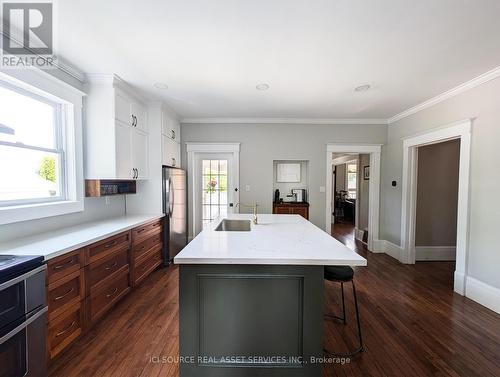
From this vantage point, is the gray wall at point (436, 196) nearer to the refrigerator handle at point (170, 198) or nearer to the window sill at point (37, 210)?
the refrigerator handle at point (170, 198)

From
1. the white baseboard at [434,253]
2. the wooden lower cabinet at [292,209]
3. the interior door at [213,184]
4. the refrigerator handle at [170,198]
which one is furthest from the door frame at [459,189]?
the refrigerator handle at [170,198]

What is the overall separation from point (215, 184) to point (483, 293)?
4.02 m

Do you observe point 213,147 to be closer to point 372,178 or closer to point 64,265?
point 64,265

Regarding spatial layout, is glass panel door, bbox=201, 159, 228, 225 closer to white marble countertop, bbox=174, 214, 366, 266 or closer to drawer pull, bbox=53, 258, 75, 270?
white marble countertop, bbox=174, 214, 366, 266

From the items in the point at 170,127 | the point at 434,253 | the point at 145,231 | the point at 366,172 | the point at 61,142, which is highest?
the point at 170,127

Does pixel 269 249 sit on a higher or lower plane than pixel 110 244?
higher

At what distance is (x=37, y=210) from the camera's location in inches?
78.3

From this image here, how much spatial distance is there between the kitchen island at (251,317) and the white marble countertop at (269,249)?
23mm

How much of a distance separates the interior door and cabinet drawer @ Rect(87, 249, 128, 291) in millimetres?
2019

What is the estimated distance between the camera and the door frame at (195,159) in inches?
169

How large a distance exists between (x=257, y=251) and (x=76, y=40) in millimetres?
2322

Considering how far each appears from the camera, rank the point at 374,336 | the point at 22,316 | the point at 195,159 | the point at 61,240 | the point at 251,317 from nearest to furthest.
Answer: the point at 22,316 < the point at 251,317 < the point at 61,240 < the point at 374,336 < the point at 195,159

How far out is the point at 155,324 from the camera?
7.01 ft

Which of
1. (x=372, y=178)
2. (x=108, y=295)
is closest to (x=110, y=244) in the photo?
(x=108, y=295)
